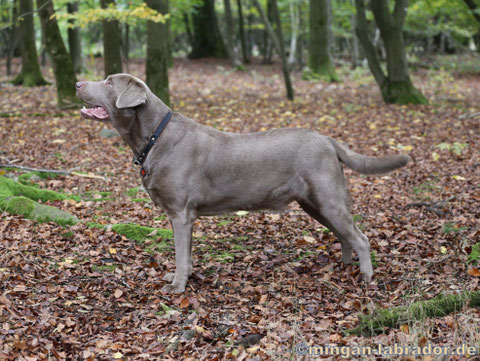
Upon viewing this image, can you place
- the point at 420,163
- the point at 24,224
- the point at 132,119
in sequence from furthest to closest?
the point at 420,163 → the point at 24,224 → the point at 132,119

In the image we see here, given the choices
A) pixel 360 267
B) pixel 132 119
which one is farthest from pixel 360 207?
Result: pixel 132 119

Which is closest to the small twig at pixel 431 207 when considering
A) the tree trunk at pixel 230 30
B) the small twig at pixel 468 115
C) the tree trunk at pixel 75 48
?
the small twig at pixel 468 115

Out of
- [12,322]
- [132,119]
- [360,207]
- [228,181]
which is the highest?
[132,119]

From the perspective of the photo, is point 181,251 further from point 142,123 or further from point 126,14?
point 126,14

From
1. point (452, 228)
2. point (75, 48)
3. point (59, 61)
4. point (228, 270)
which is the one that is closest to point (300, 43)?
point (75, 48)

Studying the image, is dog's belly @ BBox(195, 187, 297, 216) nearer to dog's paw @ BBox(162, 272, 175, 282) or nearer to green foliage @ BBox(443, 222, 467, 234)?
dog's paw @ BBox(162, 272, 175, 282)

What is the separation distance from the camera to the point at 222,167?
597cm

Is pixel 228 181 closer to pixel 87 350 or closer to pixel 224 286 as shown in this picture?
pixel 224 286

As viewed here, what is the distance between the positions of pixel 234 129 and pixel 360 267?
810 centimetres

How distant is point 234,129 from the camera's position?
1362 cm

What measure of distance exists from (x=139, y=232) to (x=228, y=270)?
5.26 ft

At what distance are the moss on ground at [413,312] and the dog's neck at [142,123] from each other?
3.21 meters

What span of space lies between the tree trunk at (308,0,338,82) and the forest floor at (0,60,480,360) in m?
12.2

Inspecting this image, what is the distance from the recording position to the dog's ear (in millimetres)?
5590
